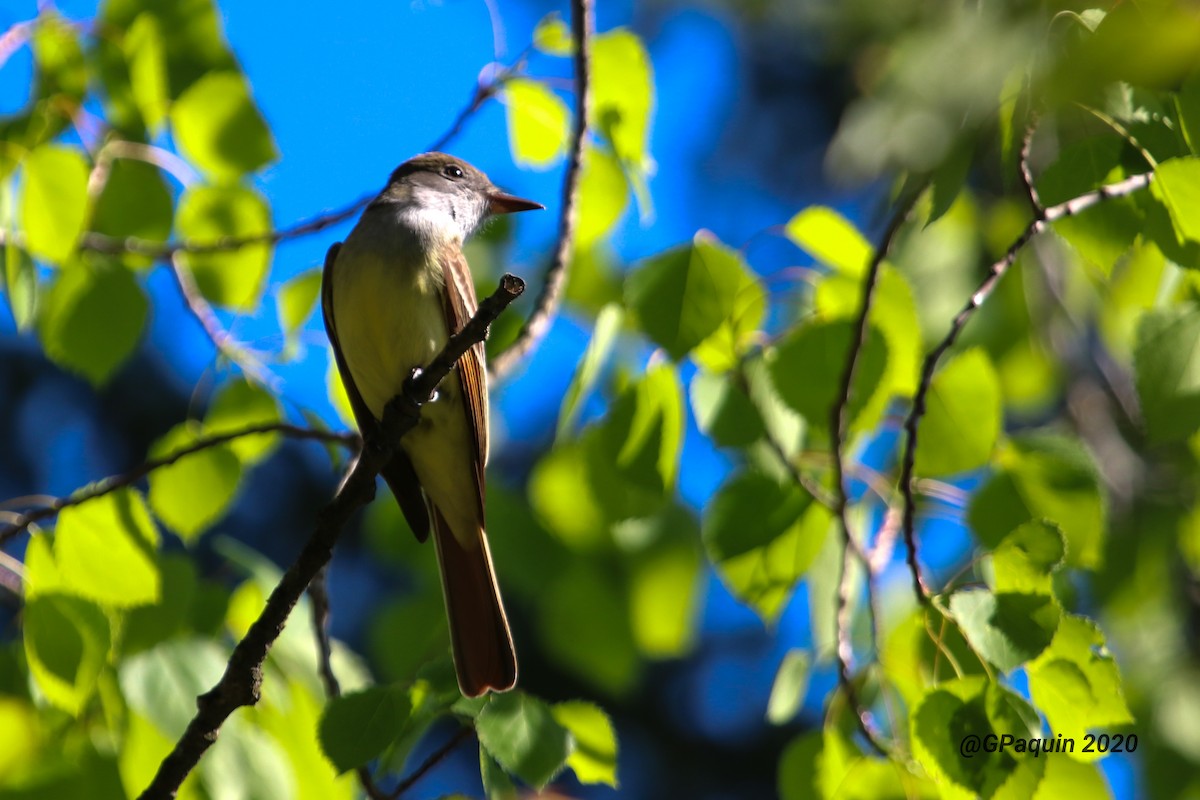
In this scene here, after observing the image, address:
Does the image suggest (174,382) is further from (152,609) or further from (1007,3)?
(1007,3)

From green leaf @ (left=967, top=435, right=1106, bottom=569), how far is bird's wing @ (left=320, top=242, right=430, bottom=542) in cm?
178

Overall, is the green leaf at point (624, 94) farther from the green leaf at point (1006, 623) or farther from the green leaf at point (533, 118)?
the green leaf at point (1006, 623)

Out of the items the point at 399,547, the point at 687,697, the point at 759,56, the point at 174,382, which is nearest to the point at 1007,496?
the point at 399,547

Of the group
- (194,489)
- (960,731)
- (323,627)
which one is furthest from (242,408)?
(960,731)

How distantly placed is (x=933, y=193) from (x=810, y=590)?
1685 millimetres

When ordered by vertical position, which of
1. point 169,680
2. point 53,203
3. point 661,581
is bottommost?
point 661,581

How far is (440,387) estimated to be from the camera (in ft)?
12.8

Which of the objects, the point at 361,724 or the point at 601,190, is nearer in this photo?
the point at 361,724

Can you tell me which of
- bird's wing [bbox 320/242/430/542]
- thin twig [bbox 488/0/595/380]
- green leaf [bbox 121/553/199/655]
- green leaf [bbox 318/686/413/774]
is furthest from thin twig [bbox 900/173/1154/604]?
green leaf [bbox 121/553/199/655]

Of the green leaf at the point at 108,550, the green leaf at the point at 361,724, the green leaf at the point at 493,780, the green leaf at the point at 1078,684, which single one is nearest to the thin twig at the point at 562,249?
the green leaf at the point at 108,550

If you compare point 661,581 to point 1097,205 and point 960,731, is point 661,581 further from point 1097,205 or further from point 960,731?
point 1097,205

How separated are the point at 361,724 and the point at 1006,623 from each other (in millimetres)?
1305

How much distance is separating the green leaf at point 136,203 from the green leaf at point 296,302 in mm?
413

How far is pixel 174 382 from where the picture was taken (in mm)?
10445
